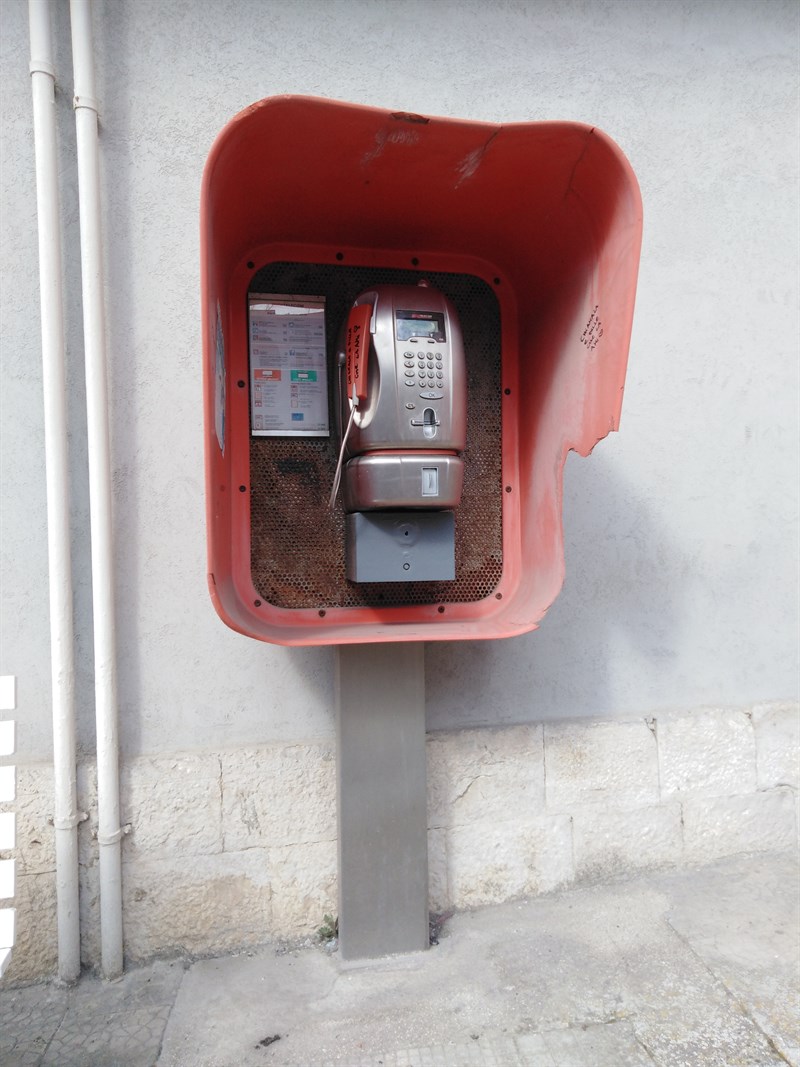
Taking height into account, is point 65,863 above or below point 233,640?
below

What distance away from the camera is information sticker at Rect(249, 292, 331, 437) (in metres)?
1.64

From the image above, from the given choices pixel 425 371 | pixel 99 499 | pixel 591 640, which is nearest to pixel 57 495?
pixel 99 499

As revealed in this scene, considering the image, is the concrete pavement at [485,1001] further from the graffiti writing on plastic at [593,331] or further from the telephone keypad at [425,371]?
the graffiti writing on plastic at [593,331]

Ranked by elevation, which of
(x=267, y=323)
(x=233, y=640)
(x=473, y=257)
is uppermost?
(x=473, y=257)

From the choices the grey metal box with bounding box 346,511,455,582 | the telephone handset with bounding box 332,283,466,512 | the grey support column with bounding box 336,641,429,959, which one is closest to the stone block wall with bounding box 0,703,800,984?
the grey support column with bounding box 336,641,429,959

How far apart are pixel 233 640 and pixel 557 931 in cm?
116

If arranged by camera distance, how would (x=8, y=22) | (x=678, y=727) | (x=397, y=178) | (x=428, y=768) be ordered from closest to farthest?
(x=397, y=178), (x=8, y=22), (x=428, y=768), (x=678, y=727)

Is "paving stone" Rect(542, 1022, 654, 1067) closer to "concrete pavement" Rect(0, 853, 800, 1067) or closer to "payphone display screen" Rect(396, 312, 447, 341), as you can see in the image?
"concrete pavement" Rect(0, 853, 800, 1067)

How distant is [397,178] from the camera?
1525 millimetres

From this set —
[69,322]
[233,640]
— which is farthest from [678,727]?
[69,322]

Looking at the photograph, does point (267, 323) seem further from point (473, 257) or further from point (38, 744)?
point (38, 744)

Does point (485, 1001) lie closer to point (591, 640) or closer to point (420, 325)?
point (591, 640)

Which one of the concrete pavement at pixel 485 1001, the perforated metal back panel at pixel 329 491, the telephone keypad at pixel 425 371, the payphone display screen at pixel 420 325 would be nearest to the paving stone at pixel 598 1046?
the concrete pavement at pixel 485 1001

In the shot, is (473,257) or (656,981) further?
(473,257)
